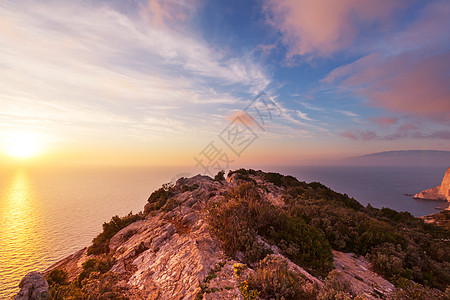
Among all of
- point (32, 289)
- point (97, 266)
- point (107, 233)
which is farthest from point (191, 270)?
point (107, 233)

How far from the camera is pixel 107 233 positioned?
1463cm

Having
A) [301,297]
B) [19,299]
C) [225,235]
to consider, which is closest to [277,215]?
[225,235]

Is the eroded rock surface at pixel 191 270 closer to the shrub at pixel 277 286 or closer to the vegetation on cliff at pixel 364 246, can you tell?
the shrub at pixel 277 286

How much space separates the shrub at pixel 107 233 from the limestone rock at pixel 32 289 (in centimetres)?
723

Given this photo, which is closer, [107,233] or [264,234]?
[264,234]

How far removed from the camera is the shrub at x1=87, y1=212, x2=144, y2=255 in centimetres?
1288

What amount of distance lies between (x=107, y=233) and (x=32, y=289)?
9903 millimetres

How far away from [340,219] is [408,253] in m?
3.46

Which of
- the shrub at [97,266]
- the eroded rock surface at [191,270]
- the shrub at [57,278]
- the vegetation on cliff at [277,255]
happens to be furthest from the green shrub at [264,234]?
the shrub at [57,278]

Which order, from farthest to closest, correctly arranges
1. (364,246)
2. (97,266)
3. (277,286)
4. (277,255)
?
(364,246)
(97,266)
(277,255)
(277,286)

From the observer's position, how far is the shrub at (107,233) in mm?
12883

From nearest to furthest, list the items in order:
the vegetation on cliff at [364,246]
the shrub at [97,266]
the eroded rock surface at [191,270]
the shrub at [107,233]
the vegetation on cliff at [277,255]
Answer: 1. the vegetation on cliff at [277,255]
2. the eroded rock surface at [191,270]
3. the vegetation on cliff at [364,246]
4. the shrub at [97,266]
5. the shrub at [107,233]

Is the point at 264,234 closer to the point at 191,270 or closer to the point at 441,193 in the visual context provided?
the point at 191,270

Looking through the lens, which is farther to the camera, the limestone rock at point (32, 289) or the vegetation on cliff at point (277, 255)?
the limestone rock at point (32, 289)
